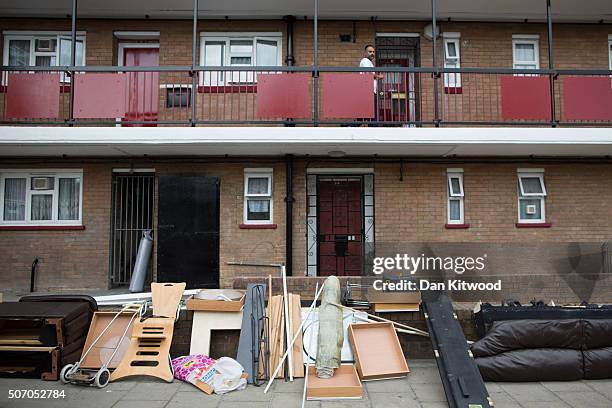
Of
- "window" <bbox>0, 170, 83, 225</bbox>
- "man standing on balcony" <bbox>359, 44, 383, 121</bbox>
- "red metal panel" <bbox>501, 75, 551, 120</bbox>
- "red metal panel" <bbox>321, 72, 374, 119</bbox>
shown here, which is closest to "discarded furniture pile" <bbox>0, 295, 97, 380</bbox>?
"window" <bbox>0, 170, 83, 225</bbox>

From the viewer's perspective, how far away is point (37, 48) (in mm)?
9898

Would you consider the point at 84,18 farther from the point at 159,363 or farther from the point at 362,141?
the point at 159,363

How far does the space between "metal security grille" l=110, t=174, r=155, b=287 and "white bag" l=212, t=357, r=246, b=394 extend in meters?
5.03

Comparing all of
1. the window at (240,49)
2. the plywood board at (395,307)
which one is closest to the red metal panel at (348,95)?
the window at (240,49)

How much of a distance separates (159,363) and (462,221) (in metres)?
6.57

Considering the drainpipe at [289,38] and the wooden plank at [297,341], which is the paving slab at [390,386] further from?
the drainpipe at [289,38]

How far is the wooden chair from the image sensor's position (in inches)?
212

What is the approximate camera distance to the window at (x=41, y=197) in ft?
30.9

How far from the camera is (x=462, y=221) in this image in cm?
945

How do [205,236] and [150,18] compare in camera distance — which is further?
[150,18]

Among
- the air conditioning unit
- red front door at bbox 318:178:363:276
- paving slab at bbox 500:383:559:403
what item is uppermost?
the air conditioning unit

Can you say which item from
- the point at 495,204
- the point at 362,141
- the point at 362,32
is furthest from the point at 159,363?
the point at 362,32

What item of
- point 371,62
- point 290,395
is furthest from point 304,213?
point 290,395

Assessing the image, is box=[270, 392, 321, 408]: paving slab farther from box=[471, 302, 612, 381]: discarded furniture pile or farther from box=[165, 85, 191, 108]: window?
box=[165, 85, 191, 108]: window
